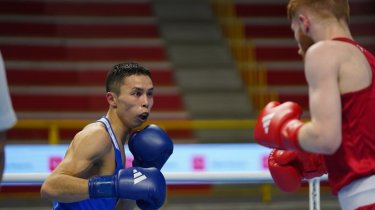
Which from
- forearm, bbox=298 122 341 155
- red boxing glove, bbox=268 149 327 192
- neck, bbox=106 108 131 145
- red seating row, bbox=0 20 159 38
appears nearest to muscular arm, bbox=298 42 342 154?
forearm, bbox=298 122 341 155

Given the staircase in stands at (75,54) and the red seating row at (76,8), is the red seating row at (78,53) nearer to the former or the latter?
the staircase in stands at (75,54)

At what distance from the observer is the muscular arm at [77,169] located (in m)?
2.56

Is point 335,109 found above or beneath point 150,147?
above

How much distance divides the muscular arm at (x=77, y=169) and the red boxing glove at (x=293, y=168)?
2.06ft

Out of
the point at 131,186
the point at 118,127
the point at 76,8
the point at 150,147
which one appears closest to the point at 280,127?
the point at 131,186

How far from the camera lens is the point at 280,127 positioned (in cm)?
212

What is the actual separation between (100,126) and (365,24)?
300 inches

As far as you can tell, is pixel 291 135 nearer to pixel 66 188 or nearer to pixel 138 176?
pixel 138 176

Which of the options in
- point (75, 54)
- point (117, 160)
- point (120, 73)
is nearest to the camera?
point (117, 160)

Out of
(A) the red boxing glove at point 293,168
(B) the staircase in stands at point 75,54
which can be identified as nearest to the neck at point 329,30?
(A) the red boxing glove at point 293,168

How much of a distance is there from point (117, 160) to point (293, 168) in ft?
2.22

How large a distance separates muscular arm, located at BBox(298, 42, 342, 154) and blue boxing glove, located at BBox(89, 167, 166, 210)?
28.9 inches

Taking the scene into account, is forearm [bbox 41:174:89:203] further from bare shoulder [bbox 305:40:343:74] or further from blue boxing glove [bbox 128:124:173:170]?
bare shoulder [bbox 305:40:343:74]

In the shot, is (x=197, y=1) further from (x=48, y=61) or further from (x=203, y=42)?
(x=48, y=61)
